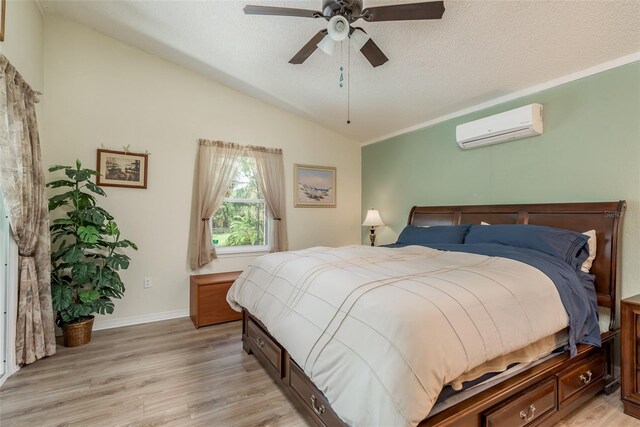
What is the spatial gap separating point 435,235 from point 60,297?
3559 mm

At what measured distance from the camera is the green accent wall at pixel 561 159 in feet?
7.35

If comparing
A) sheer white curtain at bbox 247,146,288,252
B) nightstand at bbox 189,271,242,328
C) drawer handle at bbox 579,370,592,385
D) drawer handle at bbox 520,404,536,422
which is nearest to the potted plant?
nightstand at bbox 189,271,242,328

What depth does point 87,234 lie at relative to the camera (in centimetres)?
269

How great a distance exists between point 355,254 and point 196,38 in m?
2.68

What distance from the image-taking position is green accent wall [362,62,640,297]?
7.35ft

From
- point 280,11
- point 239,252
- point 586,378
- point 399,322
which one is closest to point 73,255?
point 239,252

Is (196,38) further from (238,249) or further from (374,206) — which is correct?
(374,206)

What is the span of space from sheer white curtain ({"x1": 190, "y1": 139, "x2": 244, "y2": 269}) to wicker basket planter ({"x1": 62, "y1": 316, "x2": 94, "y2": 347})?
117cm

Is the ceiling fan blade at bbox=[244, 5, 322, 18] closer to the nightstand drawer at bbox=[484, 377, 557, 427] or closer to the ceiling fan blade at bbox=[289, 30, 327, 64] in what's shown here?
the ceiling fan blade at bbox=[289, 30, 327, 64]

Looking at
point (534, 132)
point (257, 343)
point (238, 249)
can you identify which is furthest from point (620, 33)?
point (238, 249)

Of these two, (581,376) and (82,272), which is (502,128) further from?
(82,272)

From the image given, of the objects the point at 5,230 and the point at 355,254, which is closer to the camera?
the point at 5,230

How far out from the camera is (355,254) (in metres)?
2.31

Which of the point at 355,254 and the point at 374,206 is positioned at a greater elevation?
the point at 374,206
